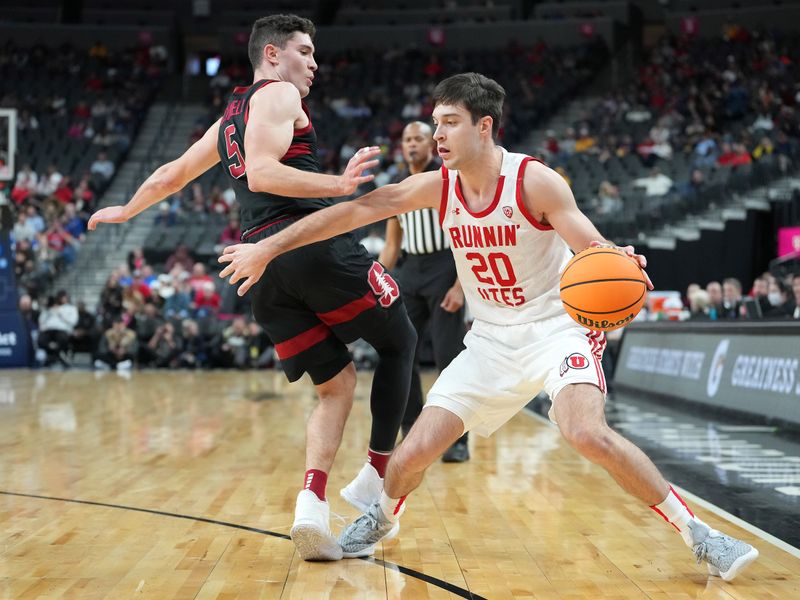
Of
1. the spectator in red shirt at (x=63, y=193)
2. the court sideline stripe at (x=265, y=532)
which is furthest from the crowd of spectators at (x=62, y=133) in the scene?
the court sideline stripe at (x=265, y=532)

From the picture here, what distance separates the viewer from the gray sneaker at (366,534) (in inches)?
148

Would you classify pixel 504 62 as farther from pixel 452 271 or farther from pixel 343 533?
pixel 343 533

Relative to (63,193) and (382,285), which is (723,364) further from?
(63,193)

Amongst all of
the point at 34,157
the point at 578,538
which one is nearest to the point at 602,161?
the point at 34,157

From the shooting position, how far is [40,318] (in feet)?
55.4

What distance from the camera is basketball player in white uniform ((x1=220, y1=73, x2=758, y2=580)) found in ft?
11.4

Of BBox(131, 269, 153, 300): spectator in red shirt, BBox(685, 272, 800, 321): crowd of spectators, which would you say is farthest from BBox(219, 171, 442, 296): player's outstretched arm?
BBox(131, 269, 153, 300): spectator in red shirt

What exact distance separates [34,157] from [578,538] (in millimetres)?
21724

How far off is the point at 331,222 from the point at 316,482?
101 cm

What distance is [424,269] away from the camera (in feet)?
20.2

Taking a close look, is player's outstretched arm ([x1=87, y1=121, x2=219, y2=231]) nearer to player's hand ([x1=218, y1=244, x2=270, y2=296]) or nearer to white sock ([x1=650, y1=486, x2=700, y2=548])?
player's hand ([x1=218, y1=244, x2=270, y2=296])

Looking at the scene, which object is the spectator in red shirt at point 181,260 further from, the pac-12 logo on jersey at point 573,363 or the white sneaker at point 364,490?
the pac-12 logo on jersey at point 573,363

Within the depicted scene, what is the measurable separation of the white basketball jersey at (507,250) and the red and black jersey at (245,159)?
21.1 inches

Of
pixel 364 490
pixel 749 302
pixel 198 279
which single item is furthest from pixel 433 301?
pixel 198 279
